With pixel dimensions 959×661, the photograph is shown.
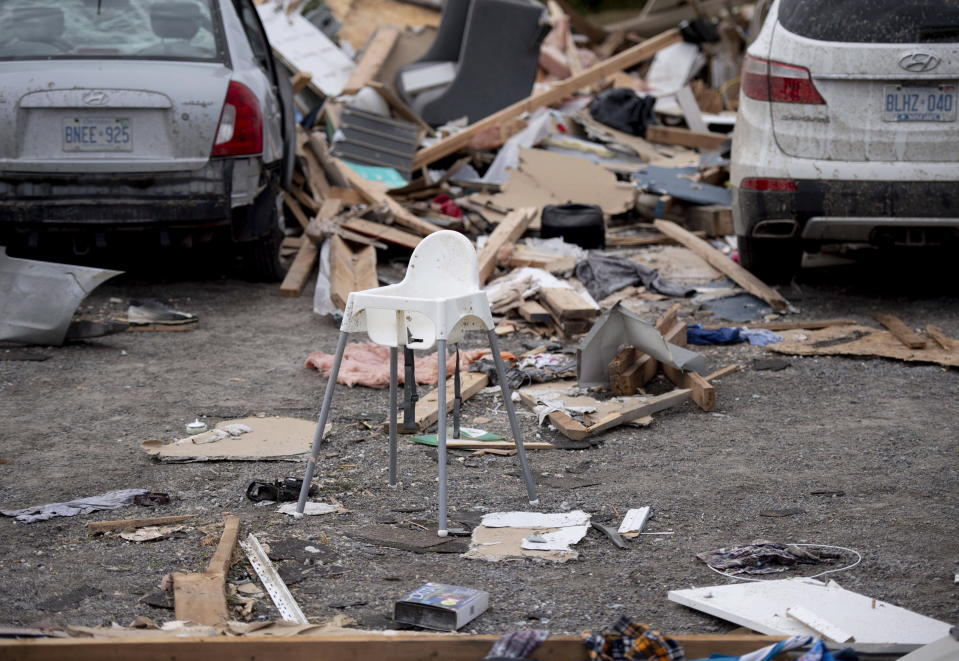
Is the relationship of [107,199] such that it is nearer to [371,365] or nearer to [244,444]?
[371,365]

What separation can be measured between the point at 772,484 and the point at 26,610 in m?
2.80

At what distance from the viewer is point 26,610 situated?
3.52 meters

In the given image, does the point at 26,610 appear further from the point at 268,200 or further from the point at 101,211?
the point at 268,200

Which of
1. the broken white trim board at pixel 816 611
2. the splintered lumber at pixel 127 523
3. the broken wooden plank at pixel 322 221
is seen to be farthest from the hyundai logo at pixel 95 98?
the broken white trim board at pixel 816 611

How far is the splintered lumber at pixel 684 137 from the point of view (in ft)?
44.2

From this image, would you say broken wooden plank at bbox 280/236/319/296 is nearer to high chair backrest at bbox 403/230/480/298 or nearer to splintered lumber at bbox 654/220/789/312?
splintered lumber at bbox 654/220/789/312

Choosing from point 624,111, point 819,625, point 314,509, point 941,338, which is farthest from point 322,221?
point 819,625

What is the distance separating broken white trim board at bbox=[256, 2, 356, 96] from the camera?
46.2 ft

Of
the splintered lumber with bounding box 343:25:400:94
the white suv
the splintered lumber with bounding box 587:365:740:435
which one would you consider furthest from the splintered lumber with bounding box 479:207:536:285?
the splintered lumber with bounding box 343:25:400:94

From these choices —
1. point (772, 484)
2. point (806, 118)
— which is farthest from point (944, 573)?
point (806, 118)

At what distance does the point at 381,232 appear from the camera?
372 inches

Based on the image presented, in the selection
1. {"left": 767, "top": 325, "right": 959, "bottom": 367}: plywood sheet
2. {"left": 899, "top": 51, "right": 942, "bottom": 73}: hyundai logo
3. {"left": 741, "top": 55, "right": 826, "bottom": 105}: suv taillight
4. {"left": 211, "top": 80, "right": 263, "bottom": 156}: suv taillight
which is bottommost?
{"left": 767, "top": 325, "right": 959, "bottom": 367}: plywood sheet

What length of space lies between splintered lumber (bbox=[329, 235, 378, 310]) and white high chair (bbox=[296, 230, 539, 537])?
313 cm

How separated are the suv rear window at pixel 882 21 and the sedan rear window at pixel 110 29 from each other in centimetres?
382
